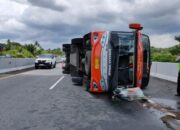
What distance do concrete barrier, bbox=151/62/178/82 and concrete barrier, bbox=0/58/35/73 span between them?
1342cm

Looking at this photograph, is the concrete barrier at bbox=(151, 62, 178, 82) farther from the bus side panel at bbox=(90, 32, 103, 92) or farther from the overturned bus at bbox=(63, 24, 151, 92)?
the bus side panel at bbox=(90, 32, 103, 92)

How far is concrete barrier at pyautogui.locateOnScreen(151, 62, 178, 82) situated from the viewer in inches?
683

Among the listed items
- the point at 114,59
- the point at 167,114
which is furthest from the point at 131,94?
the point at 167,114

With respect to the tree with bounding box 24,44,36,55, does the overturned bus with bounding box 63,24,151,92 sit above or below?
below

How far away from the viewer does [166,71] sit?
19.1 meters

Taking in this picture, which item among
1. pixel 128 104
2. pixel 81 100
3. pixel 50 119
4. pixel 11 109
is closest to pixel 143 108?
pixel 128 104

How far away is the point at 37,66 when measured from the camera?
34.2 m

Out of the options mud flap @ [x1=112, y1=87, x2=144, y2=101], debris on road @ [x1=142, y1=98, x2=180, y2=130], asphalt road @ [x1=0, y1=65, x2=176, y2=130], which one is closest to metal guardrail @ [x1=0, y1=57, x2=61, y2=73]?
asphalt road @ [x1=0, y1=65, x2=176, y2=130]

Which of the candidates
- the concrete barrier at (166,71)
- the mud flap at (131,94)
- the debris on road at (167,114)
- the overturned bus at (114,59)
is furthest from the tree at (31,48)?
the debris on road at (167,114)

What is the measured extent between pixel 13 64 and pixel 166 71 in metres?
16.6

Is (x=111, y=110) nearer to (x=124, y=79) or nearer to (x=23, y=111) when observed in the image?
(x=23, y=111)

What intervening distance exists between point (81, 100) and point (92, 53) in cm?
221

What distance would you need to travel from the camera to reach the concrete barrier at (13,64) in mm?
25516

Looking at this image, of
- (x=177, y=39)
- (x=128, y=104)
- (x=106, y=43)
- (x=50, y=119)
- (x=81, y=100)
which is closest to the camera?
(x=50, y=119)
